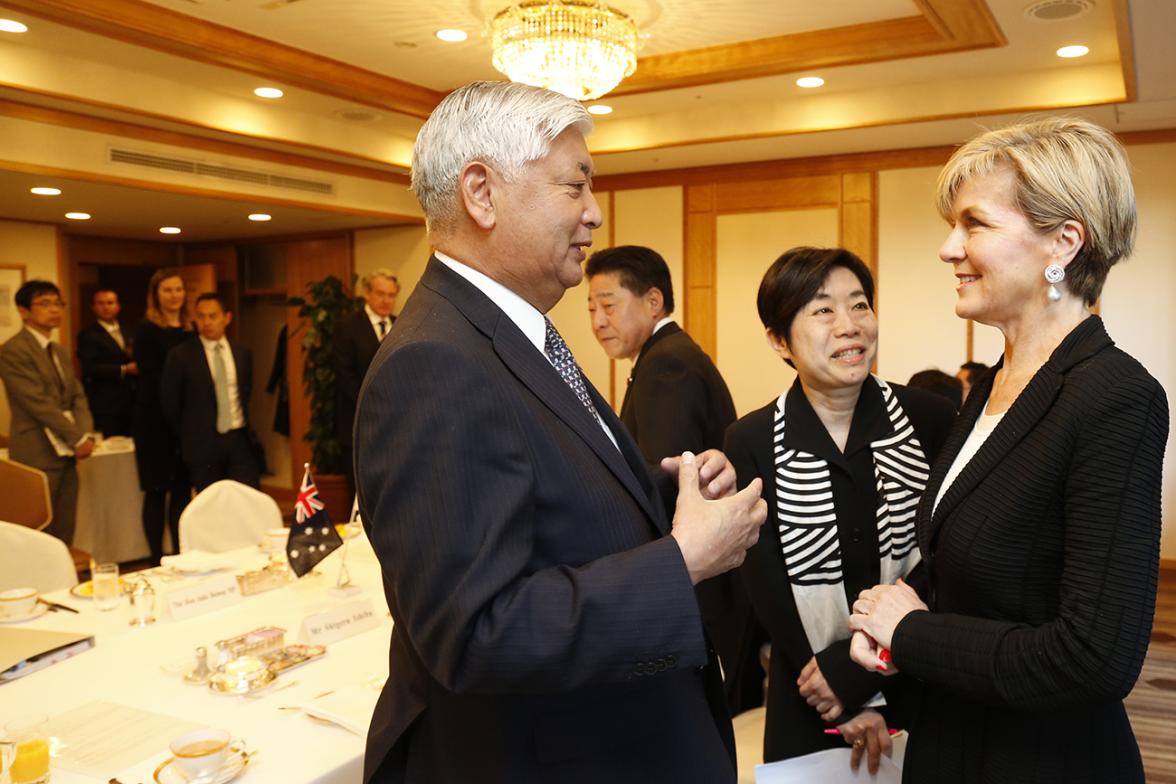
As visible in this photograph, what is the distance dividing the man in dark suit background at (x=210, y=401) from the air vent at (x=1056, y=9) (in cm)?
506

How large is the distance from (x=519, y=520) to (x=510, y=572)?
0.22ft

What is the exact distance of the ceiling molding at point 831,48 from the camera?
15.7ft

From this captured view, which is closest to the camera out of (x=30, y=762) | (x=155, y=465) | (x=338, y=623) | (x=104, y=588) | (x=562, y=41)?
(x=30, y=762)

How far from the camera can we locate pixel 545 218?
1381 millimetres

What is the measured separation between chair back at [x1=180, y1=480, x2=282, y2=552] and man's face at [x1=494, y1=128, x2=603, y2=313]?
2677mm

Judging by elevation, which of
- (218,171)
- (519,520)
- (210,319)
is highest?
(218,171)

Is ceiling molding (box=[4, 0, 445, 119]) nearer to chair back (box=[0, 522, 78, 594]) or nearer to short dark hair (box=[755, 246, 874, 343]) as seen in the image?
chair back (box=[0, 522, 78, 594])

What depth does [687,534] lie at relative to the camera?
1.27 meters

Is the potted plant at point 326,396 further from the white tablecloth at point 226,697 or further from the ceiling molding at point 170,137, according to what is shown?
the white tablecloth at point 226,697

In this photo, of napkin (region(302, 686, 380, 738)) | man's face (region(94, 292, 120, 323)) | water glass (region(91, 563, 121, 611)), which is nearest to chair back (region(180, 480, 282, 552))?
water glass (region(91, 563, 121, 611))

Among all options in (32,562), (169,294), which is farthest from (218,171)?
(32,562)

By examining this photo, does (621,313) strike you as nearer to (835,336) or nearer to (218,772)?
(835,336)

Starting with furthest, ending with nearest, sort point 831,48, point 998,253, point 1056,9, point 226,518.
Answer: point 831,48 → point 1056,9 → point 226,518 → point 998,253

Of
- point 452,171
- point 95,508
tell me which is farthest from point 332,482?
point 452,171
